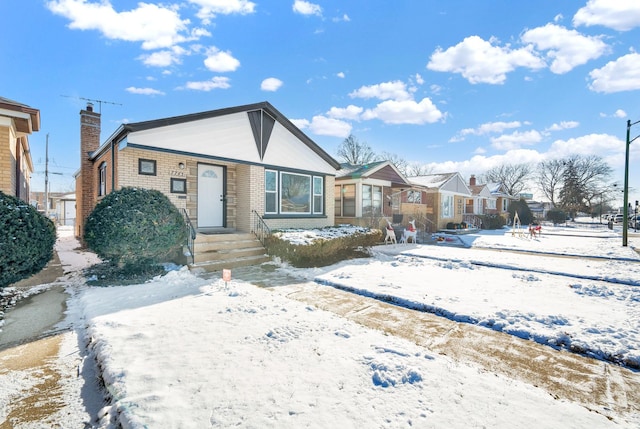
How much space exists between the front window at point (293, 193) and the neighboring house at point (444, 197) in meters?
11.0

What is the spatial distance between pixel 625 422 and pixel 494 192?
39779 millimetres

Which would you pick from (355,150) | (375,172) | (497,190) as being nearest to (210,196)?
(375,172)

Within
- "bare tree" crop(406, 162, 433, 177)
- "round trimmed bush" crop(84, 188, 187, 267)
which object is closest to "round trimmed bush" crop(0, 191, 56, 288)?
"round trimmed bush" crop(84, 188, 187, 267)

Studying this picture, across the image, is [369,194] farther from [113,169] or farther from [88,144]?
[88,144]

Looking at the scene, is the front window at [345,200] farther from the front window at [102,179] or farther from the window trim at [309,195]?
the front window at [102,179]

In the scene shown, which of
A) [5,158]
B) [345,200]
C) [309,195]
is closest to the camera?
[5,158]

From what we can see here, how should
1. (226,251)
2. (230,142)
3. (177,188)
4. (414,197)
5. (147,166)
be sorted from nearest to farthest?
1. (226,251)
2. (147,166)
3. (177,188)
4. (230,142)
5. (414,197)

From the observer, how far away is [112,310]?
4727 millimetres

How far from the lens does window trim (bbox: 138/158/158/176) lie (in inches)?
340

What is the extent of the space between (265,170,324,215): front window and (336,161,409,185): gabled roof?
304 cm

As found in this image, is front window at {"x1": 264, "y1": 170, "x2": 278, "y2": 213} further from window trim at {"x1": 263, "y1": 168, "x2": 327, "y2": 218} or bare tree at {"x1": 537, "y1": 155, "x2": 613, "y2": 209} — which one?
bare tree at {"x1": 537, "y1": 155, "x2": 613, "y2": 209}

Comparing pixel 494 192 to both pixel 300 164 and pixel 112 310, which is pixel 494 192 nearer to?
pixel 300 164

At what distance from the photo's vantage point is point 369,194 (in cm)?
1752

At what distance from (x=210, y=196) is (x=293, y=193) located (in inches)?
133
